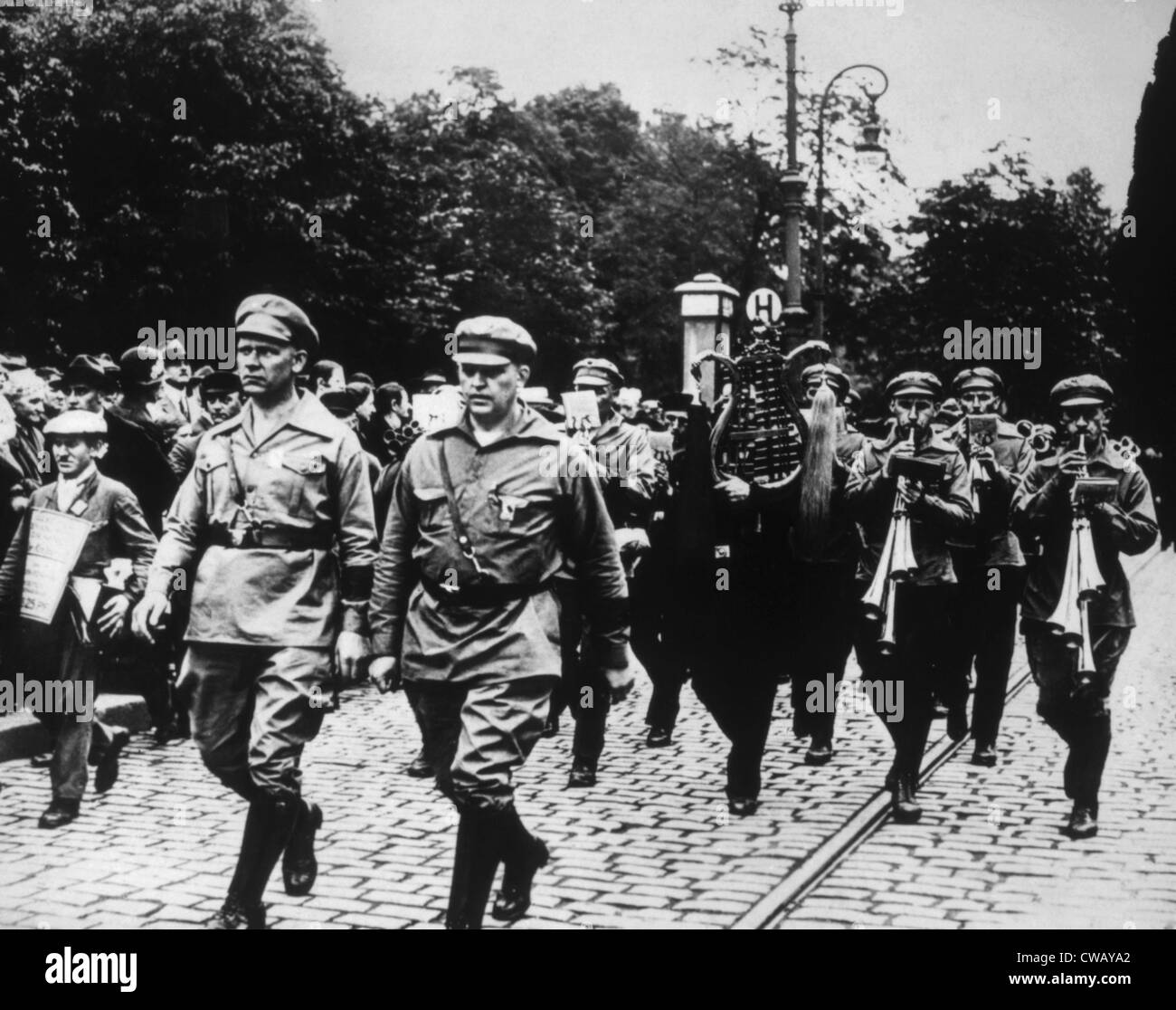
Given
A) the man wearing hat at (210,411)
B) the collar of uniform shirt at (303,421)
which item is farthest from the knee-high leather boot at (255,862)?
the man wearing hat at (210,411)

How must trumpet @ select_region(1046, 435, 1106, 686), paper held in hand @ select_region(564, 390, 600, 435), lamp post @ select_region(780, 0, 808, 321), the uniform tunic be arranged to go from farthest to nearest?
1. lamp post @ select_region(780, 0, 808, 321)
2. paper held in hand @ select_region(564, 390, 600, 435)
3. trumpet @ select_region(1046, 435, 1106, 686)
4. the uniform tunic

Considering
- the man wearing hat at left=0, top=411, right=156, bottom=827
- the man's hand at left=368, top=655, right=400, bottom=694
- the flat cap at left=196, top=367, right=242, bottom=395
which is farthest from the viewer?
the flat cap at left=196, top=367, right=242, bottom=395

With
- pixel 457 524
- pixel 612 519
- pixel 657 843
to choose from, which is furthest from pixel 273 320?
pixel 612 519

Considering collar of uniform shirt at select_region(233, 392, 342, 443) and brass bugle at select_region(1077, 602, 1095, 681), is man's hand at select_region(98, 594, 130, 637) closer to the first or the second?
collar of uniform shirt at select_region(233, 392, 342, 443)

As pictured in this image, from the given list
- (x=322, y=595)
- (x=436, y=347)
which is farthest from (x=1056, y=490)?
(x=436, y=347)

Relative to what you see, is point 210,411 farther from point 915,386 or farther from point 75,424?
point 915,386

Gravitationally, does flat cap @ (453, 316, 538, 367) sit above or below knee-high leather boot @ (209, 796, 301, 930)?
above

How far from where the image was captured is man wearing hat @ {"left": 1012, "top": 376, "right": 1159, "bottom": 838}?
7410 mm

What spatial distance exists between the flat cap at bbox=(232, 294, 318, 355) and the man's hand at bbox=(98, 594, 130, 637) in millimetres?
1905

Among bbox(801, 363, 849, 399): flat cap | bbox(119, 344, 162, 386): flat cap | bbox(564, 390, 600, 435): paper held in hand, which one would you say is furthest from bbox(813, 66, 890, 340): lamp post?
bbox(119, 344, 162, 386): flat cap

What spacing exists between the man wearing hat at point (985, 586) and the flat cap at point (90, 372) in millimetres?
5062

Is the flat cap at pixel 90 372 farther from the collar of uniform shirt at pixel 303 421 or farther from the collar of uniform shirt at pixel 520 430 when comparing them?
the collar of uniform shirt at pixel 520 430

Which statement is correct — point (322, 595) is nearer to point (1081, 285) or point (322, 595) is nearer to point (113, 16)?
point (1081, 285)

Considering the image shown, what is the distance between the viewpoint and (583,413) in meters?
9.94
